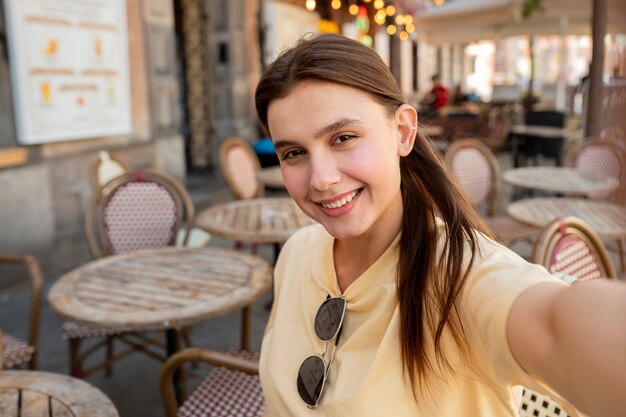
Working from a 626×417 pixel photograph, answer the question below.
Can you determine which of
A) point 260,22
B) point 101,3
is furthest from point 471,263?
point 260,22

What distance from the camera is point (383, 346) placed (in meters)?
1.02

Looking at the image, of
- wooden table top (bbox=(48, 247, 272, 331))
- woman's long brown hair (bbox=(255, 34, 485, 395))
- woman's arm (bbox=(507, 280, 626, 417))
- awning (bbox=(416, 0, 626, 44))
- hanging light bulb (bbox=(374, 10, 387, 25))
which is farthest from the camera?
hanging light bulb (bbox=(374, 10, 387, 25))

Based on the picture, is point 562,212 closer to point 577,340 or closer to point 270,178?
point 270,178

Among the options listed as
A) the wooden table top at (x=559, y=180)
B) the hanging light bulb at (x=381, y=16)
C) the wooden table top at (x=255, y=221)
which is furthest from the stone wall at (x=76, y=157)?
the hanging light bulb at (x=381, y=16)

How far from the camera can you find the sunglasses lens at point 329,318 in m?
1.16

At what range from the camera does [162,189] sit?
10.9 feet

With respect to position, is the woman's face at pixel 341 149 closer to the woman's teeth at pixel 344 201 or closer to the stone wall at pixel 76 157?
the woman's teeth at pixel 344 201

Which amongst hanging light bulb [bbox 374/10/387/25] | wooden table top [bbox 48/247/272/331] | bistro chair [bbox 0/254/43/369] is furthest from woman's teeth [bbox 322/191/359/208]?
hanging light bulb [bbox 374/10/387/25]

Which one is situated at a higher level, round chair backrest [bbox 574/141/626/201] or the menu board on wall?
the menu board on wall

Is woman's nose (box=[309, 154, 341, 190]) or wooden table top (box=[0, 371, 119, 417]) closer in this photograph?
woman's nose (box=[309, 154, 341, 190])

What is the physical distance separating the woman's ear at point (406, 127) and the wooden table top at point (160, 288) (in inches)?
43.5

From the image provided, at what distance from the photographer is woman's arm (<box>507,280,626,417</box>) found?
0.58 metres

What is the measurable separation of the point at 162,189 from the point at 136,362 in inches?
38.4

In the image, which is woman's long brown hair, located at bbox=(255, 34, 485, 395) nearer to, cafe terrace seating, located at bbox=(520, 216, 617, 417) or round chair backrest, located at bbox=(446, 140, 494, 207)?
cafe terrace seating, located at bbox=(520, 216, 617, 417)
